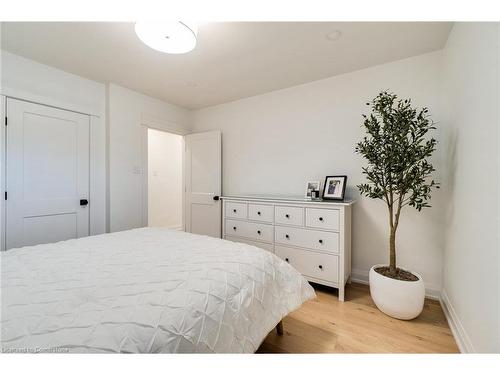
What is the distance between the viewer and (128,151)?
3.06 m

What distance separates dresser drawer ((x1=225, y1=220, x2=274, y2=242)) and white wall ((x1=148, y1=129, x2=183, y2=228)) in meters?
2.44

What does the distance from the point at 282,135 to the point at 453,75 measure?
173cm

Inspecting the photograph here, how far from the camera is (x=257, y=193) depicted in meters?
3.25

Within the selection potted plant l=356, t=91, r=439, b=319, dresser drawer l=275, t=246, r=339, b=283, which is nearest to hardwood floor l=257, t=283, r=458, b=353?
potted plant l=356, t=91, r=439, b=319

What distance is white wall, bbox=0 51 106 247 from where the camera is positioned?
218 centimetres

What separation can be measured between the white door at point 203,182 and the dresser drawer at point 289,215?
1250mm

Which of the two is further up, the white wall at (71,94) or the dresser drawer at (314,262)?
the white wall at (71,94)

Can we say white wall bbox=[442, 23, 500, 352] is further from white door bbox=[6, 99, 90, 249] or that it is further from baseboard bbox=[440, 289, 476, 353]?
white door bbox=[6, 99, 90, 249]

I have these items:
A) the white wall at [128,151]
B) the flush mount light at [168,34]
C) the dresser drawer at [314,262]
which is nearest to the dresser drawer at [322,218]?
the dresser drawer at [314,262]

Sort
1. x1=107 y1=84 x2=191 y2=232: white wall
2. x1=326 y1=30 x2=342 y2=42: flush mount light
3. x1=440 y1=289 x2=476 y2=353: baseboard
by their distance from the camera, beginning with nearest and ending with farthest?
x1=440 y1=289 x2=476 y2=353: baseboard < x1=326 y1=30 x2=342 y2=42: flush mount light < x1=107 y1=84 x2=191 y2=232: white wall

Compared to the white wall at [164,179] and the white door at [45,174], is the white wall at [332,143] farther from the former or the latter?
the white door at [45,174]

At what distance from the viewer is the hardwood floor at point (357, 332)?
58.5 inches
